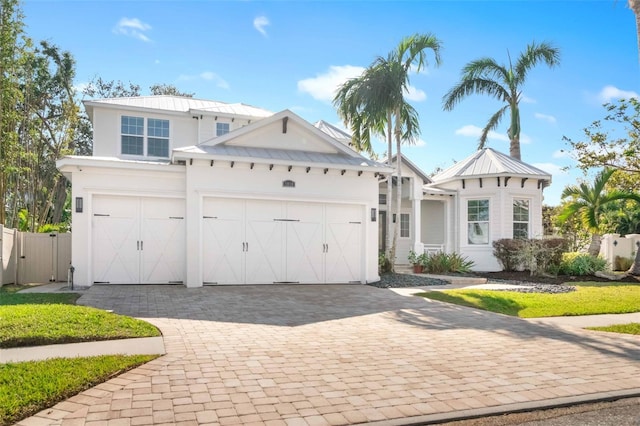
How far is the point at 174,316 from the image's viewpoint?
351 inches

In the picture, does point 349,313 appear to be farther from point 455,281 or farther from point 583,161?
point 583,161

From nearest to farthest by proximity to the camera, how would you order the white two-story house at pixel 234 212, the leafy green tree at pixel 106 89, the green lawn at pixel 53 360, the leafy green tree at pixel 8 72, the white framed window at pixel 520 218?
the green lawn at pixel 53 360 → the white two-story house at pixel 234 212 → the leafy green tree at pixel 8 72 → the white framed window at pixel 520 218 → the leafy green tree at pixel 106 89

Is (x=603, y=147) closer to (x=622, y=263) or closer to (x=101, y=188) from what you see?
(x=622, y=263)

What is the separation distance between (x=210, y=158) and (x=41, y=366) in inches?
335

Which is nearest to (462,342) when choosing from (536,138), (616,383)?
(616,383)

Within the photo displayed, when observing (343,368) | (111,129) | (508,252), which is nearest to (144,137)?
(111,129)

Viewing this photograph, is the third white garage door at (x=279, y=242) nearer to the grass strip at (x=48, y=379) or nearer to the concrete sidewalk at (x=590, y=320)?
the concrete sidewalk at (x=590, y=320)

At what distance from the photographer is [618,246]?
22.3m

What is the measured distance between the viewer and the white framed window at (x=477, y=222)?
20.4m

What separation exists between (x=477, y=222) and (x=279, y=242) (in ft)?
33.1

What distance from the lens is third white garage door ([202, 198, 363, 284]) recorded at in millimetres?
13768

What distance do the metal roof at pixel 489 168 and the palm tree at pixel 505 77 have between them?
8.90 ft

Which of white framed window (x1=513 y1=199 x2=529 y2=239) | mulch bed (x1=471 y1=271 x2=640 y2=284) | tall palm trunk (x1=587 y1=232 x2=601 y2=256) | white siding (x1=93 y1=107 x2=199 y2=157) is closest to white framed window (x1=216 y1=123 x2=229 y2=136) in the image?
white siding (x1=93 y1=107 x2=199 y2=157)

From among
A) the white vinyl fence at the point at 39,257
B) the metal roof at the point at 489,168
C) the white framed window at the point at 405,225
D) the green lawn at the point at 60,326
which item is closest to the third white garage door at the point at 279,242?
the white vinyl fence at the point at 39,257
